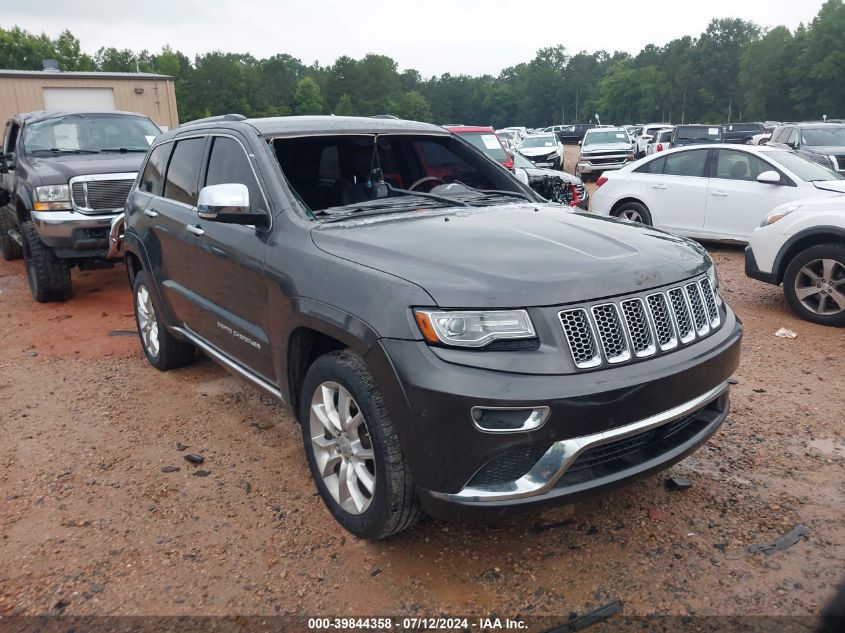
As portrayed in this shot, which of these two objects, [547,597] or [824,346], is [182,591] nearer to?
[547,597]

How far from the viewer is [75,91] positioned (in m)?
25.8

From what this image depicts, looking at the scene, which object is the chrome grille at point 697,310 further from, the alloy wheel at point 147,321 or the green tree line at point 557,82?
the green tree line at point 557,82

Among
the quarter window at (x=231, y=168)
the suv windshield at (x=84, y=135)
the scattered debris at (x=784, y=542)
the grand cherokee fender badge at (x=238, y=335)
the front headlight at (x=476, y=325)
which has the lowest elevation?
the scattered debris at (x=784, y=542)

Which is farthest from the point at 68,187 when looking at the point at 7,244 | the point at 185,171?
the point at 7,244

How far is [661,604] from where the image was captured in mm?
2682

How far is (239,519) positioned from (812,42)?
3449 inches

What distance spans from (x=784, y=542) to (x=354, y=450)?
6.28ft

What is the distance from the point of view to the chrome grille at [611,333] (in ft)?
8.58

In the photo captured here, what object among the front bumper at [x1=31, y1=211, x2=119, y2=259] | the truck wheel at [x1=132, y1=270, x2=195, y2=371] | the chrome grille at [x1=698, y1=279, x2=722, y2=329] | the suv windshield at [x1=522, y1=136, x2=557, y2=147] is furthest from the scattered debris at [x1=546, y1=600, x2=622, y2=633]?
the suv windshield at [x1=522, y1=136, x2=557, y2=147]

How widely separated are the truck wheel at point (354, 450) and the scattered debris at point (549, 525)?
66cm

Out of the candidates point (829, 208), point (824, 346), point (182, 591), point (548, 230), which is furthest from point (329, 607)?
point (829, 208)

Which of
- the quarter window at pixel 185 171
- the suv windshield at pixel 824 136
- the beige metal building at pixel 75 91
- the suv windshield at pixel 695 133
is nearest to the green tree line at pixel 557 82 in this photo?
the beige metal building at pixel 75 91

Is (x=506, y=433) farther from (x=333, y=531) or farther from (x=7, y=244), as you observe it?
(x=7, y=244)

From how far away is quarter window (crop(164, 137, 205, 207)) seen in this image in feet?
14.5
